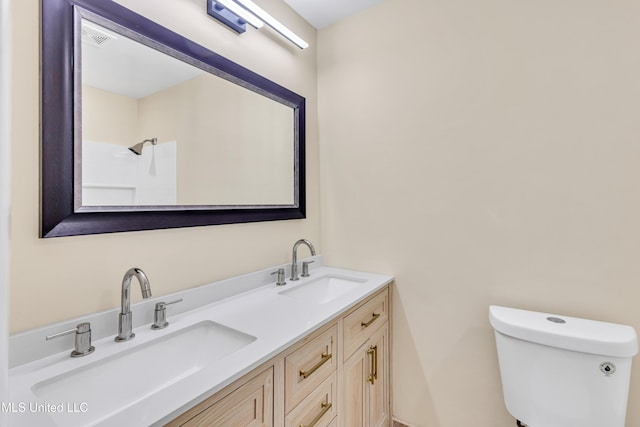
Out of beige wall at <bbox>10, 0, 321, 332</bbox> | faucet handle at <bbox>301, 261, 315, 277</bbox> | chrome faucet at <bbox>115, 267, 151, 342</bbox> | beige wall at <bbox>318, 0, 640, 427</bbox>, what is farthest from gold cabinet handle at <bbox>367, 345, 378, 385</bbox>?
chrome faucet at <bbox>115, 267, 151, 342</bbox>

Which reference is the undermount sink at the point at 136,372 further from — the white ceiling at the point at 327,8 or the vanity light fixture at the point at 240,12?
the white ceiling at the point at 327,8

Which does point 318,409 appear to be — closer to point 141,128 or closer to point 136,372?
point 136,372

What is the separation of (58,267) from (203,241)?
482mm

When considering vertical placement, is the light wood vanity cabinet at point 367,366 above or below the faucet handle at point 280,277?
below

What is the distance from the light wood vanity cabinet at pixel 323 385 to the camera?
0.76 meters

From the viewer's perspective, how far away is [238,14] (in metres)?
1.32

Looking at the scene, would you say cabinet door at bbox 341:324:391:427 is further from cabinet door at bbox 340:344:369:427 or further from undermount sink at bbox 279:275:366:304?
undermount sink at bbox 279:275:366:304

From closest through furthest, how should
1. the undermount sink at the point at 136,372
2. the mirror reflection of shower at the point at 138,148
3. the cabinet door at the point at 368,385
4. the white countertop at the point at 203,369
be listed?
1. the white countertop at the point at 203,369
2. the undermount sink at the point at 136,372
3. the mirror reflection of shower at the point at 138,148
4. the cabinet door at the point at 368,385

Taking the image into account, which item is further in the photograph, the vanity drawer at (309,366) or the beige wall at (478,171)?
the beige wall at (478,171)

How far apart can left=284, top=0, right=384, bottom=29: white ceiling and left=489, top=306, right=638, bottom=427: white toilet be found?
1.83 meters

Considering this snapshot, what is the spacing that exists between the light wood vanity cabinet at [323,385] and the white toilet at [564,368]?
56 centimetres

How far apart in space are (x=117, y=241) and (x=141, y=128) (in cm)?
42

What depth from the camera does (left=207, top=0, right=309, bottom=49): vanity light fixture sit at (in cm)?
126

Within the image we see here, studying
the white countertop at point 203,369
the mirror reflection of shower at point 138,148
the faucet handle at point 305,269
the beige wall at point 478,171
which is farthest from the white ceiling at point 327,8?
the white countertop at point 203,369
